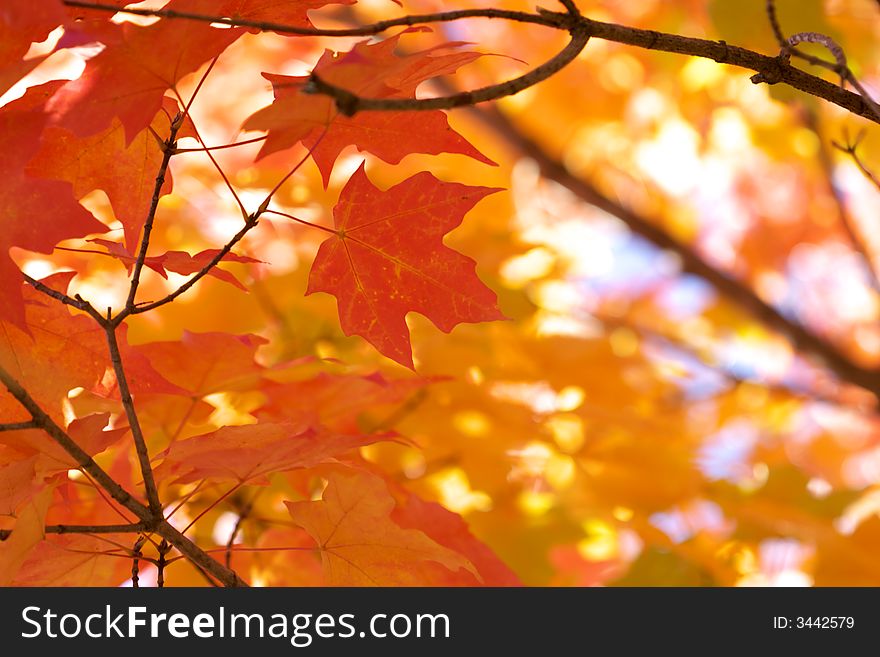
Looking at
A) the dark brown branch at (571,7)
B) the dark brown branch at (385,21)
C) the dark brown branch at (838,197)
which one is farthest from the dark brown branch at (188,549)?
the dark brown branch at (838,197)

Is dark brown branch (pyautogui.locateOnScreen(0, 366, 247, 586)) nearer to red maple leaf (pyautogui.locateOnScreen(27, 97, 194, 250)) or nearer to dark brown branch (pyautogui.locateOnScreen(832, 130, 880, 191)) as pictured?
red maple leaf (pyautogui.locateOnScreen(27, 97, 194, 250))

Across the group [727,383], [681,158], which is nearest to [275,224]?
[727,383]

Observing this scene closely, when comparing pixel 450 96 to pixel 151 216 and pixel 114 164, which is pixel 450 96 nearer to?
pixel 151 216

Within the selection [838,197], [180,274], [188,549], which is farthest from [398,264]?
[838,197]

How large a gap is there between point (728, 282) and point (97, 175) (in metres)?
1.57

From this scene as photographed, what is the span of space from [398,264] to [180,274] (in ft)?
0.60

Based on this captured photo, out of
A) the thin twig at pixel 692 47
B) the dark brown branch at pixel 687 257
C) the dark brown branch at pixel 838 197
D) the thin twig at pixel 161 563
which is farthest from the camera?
the dark brown branch at pixel 687 257

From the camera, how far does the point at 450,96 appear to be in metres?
0.48

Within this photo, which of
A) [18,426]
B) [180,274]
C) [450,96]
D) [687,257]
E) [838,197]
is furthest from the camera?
[687,257]

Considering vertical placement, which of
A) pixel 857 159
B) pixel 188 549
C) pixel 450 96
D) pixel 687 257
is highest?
pixel 687 257

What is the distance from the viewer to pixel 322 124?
1.93 ft

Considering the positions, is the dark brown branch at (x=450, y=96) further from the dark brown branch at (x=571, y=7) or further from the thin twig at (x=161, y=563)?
the thin twig at (x=161, y=563)

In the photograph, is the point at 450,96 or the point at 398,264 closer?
the point at 450,96

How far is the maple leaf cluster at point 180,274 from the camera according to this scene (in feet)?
1.94
